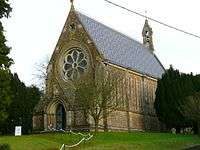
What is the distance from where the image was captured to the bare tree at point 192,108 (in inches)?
2128

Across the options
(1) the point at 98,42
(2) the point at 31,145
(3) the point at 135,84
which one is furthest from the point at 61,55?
(2) the point at 31,145

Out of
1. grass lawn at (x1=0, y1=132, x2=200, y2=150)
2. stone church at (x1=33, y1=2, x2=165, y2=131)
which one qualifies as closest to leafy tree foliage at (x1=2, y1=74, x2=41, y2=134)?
stone church at (x1=33, y1=2, x2=165, y2=131)

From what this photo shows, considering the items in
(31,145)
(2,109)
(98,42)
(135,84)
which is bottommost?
(31,145)

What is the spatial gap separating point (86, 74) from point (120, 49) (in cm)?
1057

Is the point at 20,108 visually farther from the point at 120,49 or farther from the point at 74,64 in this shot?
the point at 120,49

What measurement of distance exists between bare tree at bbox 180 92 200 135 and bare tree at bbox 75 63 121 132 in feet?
23.6

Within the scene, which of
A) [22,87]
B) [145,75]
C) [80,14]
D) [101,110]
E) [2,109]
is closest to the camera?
[2,109]

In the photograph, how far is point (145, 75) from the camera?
231 ft

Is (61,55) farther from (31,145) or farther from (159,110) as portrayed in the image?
(31,145)

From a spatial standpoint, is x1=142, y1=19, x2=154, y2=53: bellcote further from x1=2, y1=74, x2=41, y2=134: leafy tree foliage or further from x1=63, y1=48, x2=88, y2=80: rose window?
x1=63, y1=48, x2=88, y2=80: rose window

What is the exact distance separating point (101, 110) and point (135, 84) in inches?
565

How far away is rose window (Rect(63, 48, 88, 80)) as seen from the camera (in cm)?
6150

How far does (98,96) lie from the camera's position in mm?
52781

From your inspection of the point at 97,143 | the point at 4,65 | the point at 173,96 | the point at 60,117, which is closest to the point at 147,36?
the point at 173,96
